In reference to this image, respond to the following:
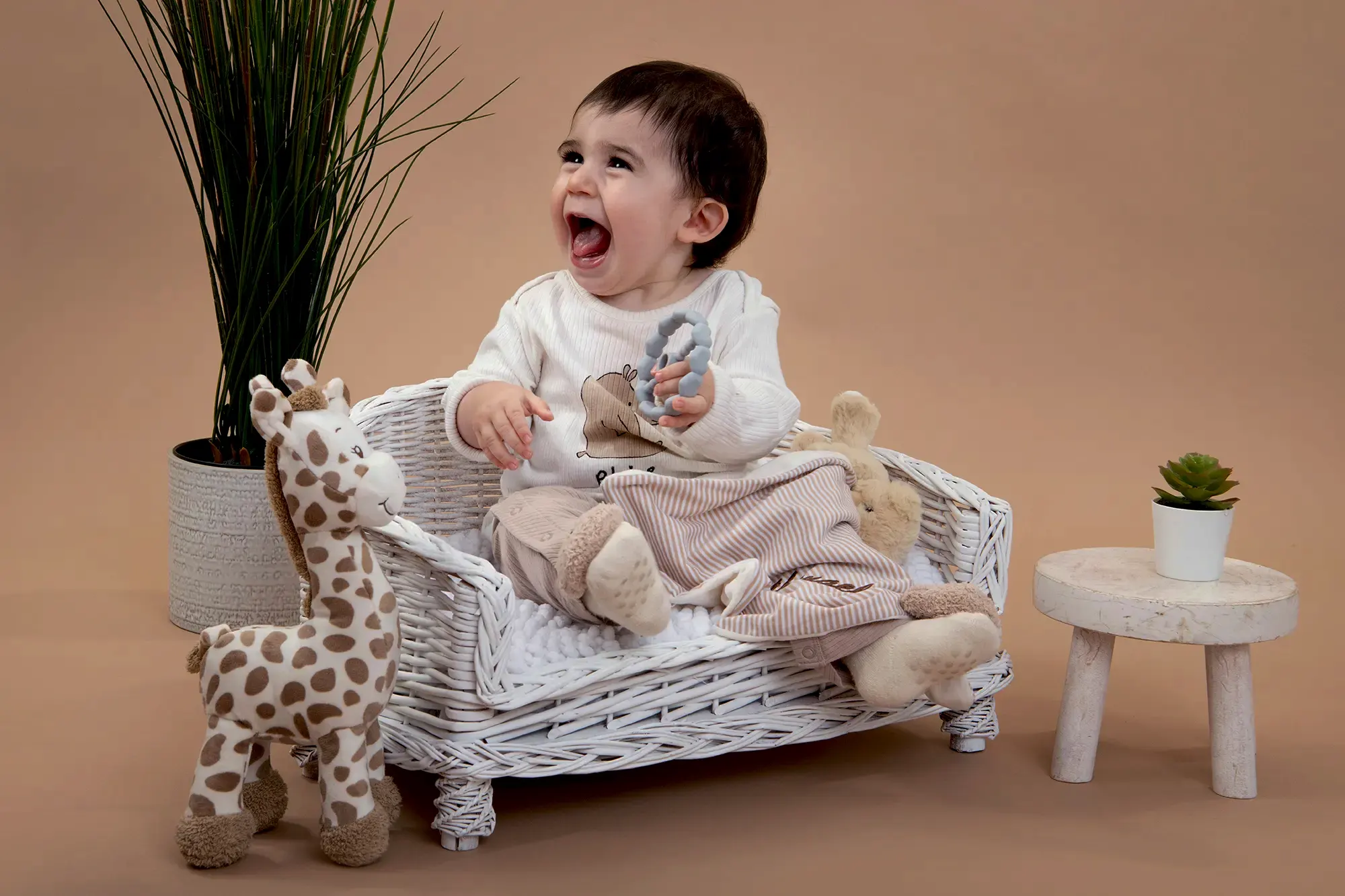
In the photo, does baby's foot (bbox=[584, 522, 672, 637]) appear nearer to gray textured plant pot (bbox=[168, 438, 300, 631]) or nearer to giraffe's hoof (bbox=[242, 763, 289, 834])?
giraffe's hoof (bbox=[242, 763, 289, 834])

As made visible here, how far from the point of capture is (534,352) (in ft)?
8.66

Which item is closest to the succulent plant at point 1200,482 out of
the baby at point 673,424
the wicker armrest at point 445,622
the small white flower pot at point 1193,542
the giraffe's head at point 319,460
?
the small white flower pot at point 1193,542

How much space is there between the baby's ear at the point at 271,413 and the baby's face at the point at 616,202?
2.68ft

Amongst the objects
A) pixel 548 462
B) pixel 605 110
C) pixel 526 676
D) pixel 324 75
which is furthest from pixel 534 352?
pixel 526 676

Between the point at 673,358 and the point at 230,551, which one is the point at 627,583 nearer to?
the point at 673,358

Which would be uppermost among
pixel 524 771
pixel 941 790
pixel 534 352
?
pixel 534 352

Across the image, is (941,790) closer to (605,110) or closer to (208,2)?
(605,110)

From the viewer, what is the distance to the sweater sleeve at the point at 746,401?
2.39 meters

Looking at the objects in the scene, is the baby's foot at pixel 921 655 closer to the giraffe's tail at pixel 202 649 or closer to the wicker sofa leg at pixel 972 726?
the wicker sofa leg at pixel 972 726

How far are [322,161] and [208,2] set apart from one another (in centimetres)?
32

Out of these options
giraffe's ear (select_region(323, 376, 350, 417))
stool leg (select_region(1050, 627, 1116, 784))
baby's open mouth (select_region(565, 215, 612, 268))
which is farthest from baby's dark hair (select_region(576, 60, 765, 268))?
stool leg (select_region(1050, 627, 1116, 784))

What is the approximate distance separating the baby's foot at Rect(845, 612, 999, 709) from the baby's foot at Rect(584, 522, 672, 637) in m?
0.31

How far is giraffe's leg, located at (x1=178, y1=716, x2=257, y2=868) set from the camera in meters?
1.85

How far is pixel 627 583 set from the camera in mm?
2012
